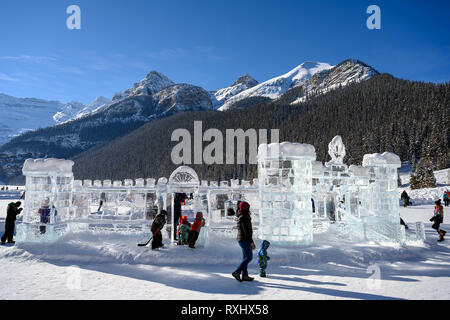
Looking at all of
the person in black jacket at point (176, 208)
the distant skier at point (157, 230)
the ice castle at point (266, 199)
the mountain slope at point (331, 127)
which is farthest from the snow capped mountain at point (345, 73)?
the distant skier at point (157, 230)

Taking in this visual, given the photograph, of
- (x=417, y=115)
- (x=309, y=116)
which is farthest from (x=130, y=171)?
(x=417, y=115)

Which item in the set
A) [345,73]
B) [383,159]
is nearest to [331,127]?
[383,159]

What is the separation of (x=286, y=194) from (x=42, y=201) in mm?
7727

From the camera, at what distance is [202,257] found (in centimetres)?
711

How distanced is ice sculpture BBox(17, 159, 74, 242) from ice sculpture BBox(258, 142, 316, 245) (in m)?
6.55

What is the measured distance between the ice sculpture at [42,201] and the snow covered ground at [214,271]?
1.74 feet

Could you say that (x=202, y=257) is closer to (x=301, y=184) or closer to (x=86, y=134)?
(x=301, y=184)

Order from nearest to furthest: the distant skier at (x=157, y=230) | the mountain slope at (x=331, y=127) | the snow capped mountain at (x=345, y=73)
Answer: the distant skier at (x=157, y=230) < the mountain slope at (x=331, y=127) < the snow capped mountain at (x=345, y=73)

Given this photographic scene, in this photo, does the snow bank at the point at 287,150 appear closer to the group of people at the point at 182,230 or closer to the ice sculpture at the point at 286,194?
the ice sculpture at the point at 286,194

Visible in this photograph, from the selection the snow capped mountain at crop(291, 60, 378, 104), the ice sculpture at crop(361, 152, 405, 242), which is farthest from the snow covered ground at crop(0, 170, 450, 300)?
the snow capped mountain at crop(291, 60, 378, 104)

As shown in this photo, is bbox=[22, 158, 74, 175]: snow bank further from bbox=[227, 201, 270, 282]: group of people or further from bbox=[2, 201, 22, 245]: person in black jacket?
bbox=[227, 201, 270, 282]: group of people

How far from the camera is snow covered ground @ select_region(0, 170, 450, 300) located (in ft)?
16.1

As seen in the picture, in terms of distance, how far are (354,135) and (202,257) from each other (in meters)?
60.2

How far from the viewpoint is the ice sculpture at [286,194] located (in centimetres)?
793
